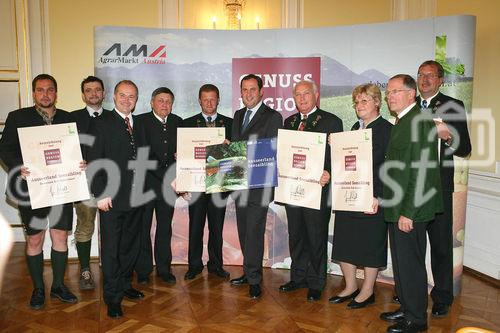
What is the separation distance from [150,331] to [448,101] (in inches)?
103

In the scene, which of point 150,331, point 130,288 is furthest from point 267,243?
point 150,331

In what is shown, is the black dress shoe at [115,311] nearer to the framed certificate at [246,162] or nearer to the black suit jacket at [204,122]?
the framed certificate at [246,162]

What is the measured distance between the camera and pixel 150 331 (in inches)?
120

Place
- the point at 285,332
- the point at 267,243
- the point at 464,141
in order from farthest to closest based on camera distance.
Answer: the point at 267,243
the point at 464,141
the point at 285,332

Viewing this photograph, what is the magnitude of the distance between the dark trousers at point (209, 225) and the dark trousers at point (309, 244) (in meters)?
0.71

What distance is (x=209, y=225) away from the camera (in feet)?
13.6

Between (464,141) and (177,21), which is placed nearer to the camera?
(464,141)

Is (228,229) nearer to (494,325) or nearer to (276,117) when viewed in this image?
(276,117)

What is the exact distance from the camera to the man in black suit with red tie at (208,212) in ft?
12.8

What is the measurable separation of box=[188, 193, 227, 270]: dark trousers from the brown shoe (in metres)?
0.85

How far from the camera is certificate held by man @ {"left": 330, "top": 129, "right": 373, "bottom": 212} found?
314cm

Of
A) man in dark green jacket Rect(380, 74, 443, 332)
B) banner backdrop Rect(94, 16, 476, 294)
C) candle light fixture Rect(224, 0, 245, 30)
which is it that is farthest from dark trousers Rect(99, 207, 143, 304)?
candle light fixture Rect(224, 0, 245, 30)

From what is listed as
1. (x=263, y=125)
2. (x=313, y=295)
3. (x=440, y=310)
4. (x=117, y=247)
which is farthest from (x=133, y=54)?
(x=440, y=310)

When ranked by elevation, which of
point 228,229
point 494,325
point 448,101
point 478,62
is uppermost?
point 478,62
